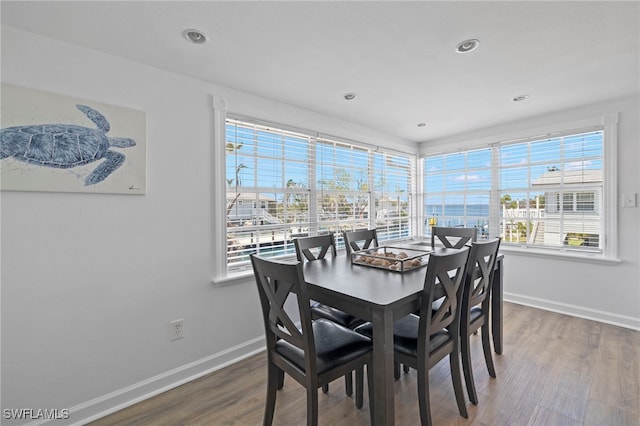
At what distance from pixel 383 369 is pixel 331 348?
0.99 feet

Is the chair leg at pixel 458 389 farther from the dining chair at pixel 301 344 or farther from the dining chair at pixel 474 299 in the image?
the dining chair at pixel 301 344

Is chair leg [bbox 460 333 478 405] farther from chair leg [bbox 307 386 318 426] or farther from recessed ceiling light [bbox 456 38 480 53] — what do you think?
recessed ceiling light [bbox 456 38 480 53]

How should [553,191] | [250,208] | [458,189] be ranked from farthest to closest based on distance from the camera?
[458,189] < [553,191] < [250,208]

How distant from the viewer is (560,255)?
3.46 meters

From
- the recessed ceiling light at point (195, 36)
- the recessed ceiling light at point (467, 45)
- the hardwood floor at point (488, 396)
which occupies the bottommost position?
the hardwood floor at point (488, 396)

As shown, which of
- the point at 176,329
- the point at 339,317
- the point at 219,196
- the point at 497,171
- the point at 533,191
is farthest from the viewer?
the point at 497,171

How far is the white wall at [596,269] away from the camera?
9.90ft

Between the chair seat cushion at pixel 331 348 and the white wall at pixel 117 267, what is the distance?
3.39ft

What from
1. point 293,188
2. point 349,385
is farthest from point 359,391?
point 293,188

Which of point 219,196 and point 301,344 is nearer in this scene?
point 301,344

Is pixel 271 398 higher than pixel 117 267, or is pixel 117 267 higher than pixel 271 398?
→ pixel 117 267

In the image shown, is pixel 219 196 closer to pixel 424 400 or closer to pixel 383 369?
pixel 383 369

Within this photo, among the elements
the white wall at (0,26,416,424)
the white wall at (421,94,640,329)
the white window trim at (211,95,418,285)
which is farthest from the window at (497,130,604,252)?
the white window trim at (211,95,418,285)

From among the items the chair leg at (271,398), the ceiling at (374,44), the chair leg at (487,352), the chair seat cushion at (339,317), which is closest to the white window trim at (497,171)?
the ceiling at (374,44)
